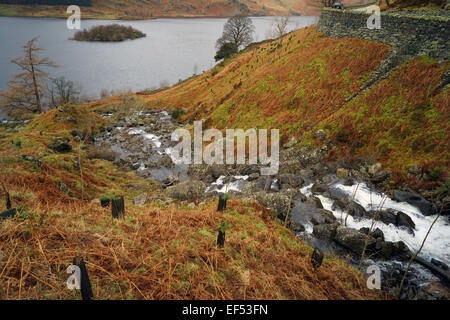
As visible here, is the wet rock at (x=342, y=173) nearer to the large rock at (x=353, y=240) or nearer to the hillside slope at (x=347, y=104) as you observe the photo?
the hillside slope at (x=347, y=104)

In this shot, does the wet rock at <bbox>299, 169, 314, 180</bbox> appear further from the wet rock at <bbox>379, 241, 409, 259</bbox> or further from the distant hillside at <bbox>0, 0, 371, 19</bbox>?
the distant hillside at <bbox>0, 0, 371, 19</bbox>

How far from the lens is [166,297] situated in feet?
10.3

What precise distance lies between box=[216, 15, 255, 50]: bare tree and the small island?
158 feet

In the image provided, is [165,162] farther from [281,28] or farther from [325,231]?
[281,28]

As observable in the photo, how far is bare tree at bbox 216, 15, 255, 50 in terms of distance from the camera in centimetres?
4960

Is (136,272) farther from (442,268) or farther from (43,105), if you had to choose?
(43,105)

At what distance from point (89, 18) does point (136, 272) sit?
140406 millimetres

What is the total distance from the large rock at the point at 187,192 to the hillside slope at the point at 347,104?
7.62 metres

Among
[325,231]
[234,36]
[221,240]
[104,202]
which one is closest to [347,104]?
[325,231]

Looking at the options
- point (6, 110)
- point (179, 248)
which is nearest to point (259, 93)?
point (179, 248)

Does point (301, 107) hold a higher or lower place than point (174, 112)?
higher

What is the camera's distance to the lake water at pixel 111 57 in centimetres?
4750

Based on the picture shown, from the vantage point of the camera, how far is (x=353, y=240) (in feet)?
27.5

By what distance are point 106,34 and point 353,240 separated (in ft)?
310
